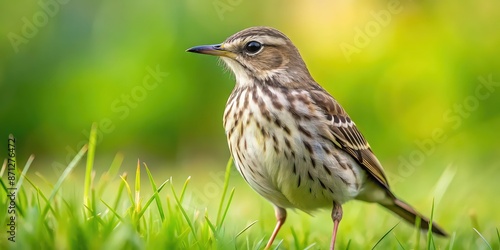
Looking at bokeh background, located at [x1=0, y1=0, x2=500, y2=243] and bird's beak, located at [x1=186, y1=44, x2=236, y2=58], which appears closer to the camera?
bird's beak, located at [x1=186, y1=44, x2=236, y2=58]

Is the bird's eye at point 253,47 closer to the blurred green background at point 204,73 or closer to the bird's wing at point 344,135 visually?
the bird's wing at point 344,135

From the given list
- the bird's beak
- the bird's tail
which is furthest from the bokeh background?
the bird's beak

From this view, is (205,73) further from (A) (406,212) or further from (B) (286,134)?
(B) (286,134)

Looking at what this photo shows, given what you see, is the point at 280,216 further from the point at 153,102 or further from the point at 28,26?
the point at 28,26

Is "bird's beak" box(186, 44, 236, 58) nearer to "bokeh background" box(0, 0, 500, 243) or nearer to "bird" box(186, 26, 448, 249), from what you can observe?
"bird" box(186, 26, 448, 249)

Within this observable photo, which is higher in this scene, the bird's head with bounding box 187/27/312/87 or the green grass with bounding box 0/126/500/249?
the bird's head with bounding box 187/27/312/87

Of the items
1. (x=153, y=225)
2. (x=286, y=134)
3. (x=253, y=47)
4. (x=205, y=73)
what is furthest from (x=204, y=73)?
(x=153, y=225)

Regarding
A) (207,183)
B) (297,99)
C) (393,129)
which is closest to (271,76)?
(297,99)
